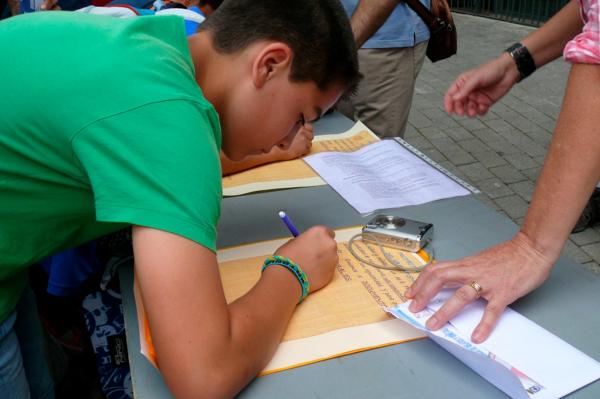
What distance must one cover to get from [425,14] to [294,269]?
5.36ft

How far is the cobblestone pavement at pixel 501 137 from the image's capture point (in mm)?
3196

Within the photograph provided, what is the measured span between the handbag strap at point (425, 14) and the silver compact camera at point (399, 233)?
1317mm

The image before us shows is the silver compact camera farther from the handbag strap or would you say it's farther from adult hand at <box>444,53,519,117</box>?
the handbag strap

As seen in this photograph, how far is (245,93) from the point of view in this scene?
1.01 m

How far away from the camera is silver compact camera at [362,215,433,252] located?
117cm

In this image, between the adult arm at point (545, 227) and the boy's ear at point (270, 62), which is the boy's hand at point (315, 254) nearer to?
the adult arm at point (545, 227)

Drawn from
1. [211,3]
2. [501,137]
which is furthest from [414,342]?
[501,137]

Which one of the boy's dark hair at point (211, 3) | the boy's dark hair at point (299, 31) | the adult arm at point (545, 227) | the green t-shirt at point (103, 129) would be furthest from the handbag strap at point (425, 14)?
the green t-shirt at point (103, 129)

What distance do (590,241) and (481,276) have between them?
2198mm

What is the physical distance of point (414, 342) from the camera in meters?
0.92

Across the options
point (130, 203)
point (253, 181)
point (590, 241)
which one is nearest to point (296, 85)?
point (130, 203)

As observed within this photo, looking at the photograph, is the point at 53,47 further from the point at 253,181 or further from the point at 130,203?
the point at 253,181

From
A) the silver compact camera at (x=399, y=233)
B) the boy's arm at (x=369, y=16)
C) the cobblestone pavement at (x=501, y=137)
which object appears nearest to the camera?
the silver compact camera at (x=399, y=233)

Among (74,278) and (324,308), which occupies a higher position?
(324,308)
